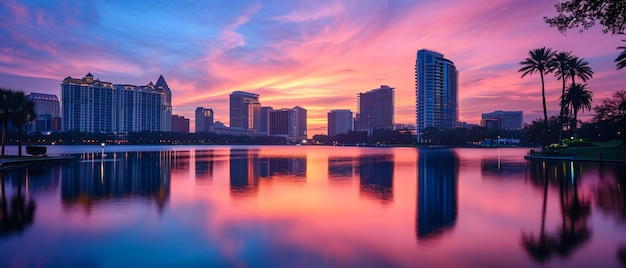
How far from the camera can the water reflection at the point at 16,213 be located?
12.8m

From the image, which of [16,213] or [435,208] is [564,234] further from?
[16,213]

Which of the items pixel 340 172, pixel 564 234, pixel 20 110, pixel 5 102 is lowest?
pixel 340 172

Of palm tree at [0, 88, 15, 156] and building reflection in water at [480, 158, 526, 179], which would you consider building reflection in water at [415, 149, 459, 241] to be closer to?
building reflection in water at [480, 158, 526, 179]

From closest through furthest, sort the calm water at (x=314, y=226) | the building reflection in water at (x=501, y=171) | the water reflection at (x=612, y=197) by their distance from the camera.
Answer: the calm water at (x=314, y=226) → the water reflection at (x=612, y=197) → the building reflection in water at (x=501, y=171)

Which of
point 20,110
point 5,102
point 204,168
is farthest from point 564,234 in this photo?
point 20,110

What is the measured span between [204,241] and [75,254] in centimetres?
318

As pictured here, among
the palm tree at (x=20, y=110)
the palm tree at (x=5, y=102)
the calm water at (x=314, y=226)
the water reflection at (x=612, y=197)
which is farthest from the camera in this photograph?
the palm tree at (x=20, y=110)

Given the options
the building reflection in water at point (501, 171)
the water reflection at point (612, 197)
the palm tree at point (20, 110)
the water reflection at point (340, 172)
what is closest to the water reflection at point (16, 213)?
the water reflection at point (340, 172)

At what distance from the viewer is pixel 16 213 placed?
15438 millimetres

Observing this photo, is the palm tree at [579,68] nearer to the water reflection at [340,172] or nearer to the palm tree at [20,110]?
the water reflection at [340,172]

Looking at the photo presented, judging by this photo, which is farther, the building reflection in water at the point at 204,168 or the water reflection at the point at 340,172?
the building reflection in water at the point at 204,168

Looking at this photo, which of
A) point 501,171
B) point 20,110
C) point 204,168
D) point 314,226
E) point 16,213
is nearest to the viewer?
point 314,226

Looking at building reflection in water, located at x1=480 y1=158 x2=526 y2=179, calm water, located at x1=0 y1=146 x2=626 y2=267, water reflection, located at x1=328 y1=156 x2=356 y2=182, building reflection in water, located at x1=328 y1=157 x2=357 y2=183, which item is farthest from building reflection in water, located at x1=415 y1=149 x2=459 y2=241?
building reflection in water, located at x1=480 y1=158 x2=526 y2=179

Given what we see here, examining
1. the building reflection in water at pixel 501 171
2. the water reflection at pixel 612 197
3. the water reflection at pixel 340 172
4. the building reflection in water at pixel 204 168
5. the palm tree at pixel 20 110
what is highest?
the palm tree at pixel 20 110
